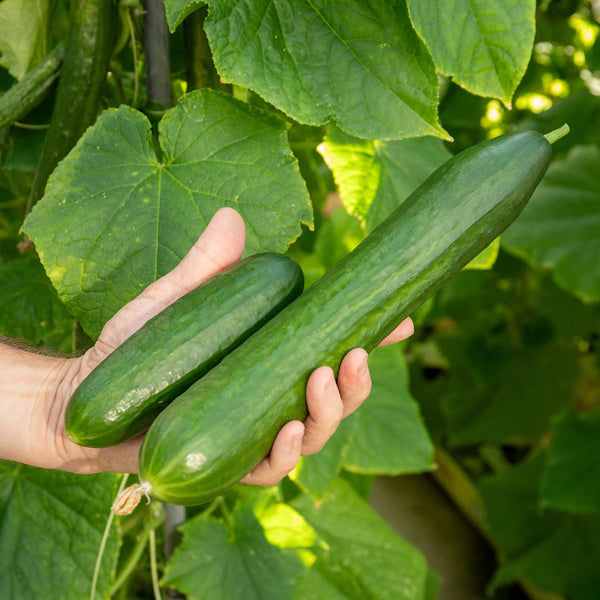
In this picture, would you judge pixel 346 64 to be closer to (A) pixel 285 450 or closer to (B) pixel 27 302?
Answer: (A) pixel 285 450

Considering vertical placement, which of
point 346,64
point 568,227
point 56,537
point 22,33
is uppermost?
point 22,33

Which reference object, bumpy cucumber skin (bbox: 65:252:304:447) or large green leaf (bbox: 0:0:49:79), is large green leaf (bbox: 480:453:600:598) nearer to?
bumpy cucumber skin (bbox: 65:252:304:447)

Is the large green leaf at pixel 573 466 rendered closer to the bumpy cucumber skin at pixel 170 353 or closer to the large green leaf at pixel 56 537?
the large green leaf at pixel 56 537

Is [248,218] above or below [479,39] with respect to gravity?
below

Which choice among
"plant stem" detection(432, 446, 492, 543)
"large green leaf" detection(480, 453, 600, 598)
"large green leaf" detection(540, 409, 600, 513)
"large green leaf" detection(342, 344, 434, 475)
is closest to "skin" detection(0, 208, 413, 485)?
"large green leaf" detection(342, 344, 434, 475)

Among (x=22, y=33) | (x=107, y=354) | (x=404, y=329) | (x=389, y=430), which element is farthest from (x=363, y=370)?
(x=389, y=430)
